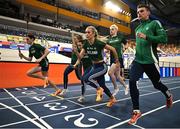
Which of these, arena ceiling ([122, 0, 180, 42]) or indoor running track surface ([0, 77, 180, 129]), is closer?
indoor running track surface ([0, 77, 180, 129])

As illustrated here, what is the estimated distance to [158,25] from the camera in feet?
12.0

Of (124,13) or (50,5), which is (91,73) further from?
(124,13)

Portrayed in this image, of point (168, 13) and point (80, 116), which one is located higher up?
point (168, 13)

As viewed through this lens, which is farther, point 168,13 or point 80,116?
point 168,13

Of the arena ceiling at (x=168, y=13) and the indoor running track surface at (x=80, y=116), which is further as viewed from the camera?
the arena ceiling at (x=168, y=13)

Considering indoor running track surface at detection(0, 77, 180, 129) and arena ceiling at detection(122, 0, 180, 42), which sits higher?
arena ceiling at detection(122, 0, 180, 42)

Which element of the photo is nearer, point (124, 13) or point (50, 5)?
point (50, 5)

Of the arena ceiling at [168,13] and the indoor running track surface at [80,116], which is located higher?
Answer: the arena ceiling at [168,13]

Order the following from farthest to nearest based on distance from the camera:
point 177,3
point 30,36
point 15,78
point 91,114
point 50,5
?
point 177,3 → point 50,5 → point 15,78 → point 30,36 → point 91,114

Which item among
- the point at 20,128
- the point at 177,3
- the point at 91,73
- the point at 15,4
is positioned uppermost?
the point at 177,3

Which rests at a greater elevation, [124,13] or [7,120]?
[124,13]

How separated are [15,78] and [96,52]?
4.82 m

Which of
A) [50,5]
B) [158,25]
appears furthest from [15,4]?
[158,25]

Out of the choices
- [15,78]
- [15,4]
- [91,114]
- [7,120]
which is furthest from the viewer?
[15,4]
